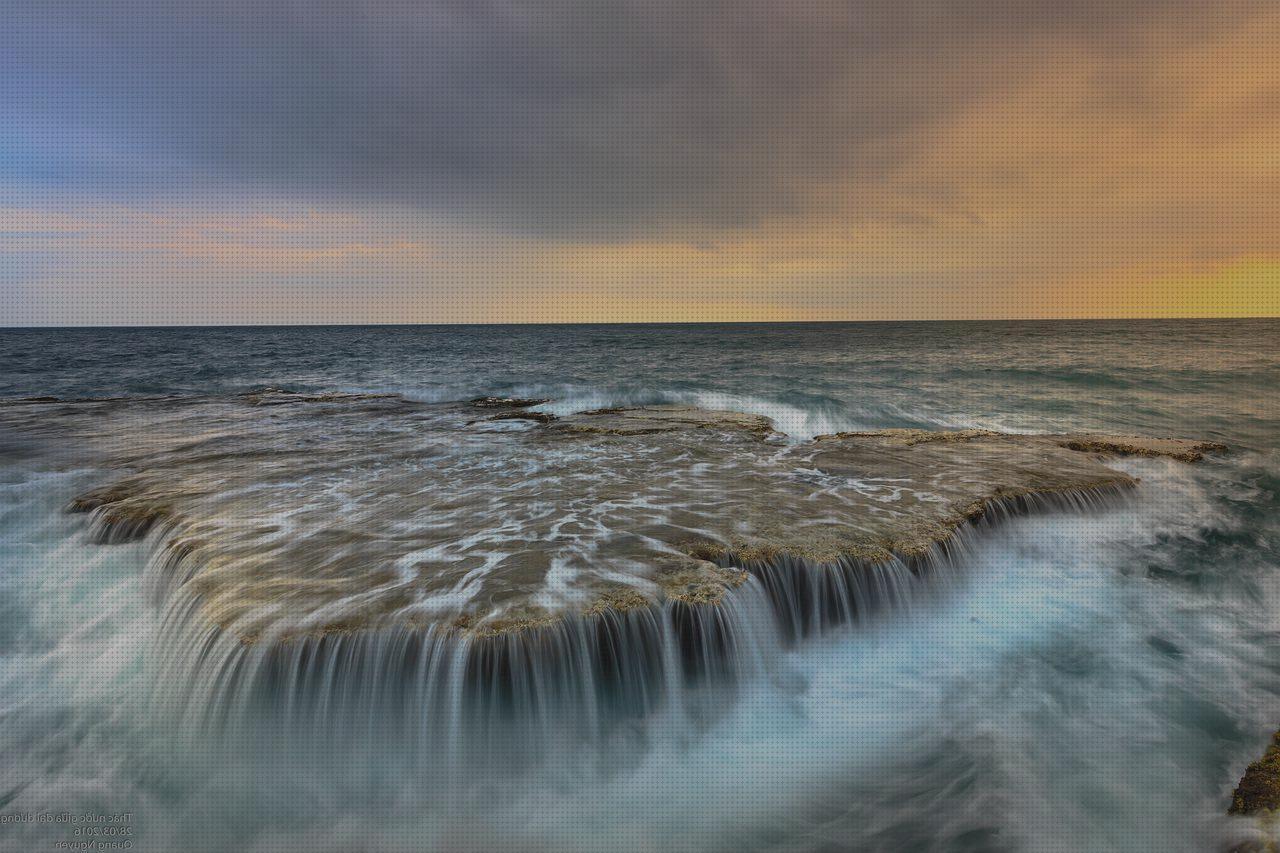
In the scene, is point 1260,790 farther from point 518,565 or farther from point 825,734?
point 518,565

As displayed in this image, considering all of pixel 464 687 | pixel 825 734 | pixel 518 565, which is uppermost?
pixel 518 565

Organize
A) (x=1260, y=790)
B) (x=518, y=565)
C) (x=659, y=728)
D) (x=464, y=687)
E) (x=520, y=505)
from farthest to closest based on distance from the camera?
(x=520, y=505) < (x=518, y=565) < (x=659, y=728) < (x=464, y=687) < (x=1260, y=790)

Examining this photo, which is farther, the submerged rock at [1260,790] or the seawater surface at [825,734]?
the seawater surface at [825,734]

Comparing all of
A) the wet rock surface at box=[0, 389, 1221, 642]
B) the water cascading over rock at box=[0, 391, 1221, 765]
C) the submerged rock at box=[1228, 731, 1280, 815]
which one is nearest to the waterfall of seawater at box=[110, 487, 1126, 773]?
the water cascading over rock at box=[0, 391, 1221, 765]

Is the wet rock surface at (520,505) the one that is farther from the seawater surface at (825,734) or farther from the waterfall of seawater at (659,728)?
the seawater surface at (825,734)

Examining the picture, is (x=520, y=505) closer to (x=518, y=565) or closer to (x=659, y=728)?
(x=518, y=565)

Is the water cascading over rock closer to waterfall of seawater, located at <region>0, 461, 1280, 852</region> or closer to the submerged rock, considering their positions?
waterfall of seawater, located at <region>0, 461, 1280, 852</region>

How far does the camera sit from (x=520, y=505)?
773cm

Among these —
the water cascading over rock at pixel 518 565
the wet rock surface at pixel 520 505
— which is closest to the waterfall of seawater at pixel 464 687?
the water cascading over rock at pixel 518 565

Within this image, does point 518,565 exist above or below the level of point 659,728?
above

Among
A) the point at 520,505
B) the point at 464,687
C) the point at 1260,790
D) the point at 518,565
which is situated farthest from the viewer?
the point at 520,505

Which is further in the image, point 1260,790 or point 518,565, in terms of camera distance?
point 518,565

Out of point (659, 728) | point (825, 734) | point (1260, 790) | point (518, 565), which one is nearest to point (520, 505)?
point (518, 565)

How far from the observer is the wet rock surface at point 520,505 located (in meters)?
5.30
